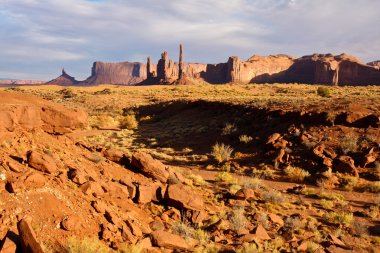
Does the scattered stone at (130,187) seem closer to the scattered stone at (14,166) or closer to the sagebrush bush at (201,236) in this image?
the sagebrush bush at (201,236)

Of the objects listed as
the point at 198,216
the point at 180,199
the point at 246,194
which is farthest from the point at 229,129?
the point at 198,216

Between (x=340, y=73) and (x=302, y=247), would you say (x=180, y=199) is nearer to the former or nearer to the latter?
(x=302, y=247)

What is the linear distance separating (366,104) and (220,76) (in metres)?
126

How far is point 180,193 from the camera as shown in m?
10.4

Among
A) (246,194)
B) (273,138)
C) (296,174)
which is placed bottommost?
(296,174)

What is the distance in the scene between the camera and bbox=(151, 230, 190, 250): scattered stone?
7.70 m

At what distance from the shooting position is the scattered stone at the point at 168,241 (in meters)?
7.70

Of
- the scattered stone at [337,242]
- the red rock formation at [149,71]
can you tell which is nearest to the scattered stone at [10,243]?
the scattered stone at [337,242]

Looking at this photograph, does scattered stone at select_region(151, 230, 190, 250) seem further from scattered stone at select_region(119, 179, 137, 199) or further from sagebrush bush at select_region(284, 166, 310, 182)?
sagebrush bush at select_region(284, 166, 310, 182)

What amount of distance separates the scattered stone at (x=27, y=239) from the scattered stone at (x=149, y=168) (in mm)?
6145

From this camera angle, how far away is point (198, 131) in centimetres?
2827

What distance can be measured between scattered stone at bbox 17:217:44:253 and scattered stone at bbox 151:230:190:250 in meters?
2.50

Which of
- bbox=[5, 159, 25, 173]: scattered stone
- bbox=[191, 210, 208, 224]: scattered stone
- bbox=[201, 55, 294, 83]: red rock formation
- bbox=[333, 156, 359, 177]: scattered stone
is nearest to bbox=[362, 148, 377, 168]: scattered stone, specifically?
bbox=[333, 156, 359, 177]: scattered stone

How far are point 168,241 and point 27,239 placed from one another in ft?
9.36
